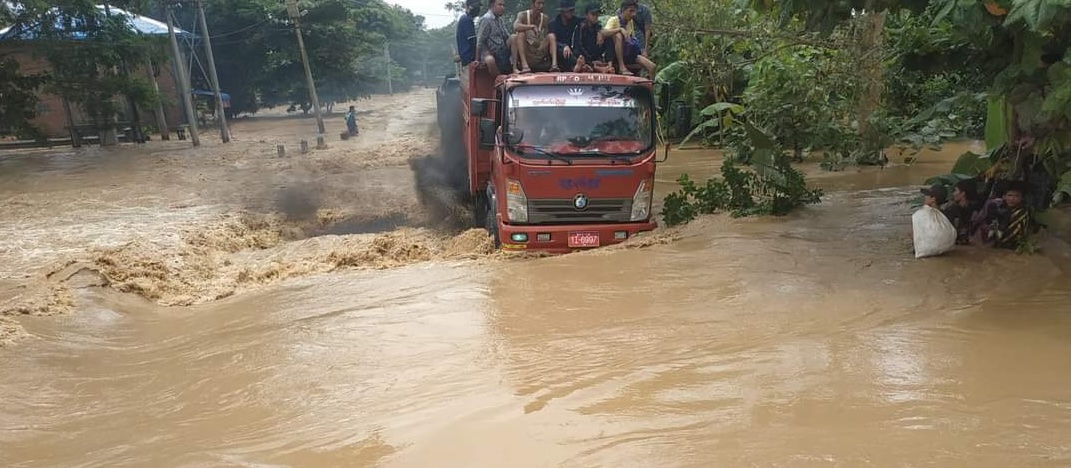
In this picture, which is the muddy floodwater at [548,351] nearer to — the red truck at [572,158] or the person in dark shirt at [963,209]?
the red truck at [572,158]

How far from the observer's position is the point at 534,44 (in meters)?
8.09

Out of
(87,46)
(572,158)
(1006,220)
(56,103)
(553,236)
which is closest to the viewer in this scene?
(1006,220)

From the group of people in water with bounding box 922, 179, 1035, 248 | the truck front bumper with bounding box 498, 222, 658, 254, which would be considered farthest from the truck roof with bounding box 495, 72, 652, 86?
the group of people in water with bounding box 922, 179, 1035, 248

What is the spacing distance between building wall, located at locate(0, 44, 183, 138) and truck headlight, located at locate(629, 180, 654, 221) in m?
16.4

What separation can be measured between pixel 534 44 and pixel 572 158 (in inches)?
68.0

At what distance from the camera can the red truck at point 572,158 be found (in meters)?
7.11

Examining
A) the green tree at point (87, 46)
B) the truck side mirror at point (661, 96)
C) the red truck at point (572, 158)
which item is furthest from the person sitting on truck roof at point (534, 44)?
Result: the green tree at point (87, 46)

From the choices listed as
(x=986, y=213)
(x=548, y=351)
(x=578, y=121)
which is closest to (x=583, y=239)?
(x=578, y=121)

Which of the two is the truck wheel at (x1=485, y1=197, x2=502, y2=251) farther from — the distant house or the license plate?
the distant house

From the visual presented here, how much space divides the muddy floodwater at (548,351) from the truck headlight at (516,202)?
0.45 meters

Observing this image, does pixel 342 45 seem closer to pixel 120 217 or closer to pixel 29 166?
pixel 29 166

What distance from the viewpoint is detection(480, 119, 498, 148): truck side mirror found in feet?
23.7

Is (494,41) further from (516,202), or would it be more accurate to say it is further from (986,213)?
(986,213)

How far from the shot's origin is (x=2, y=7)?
15.6m
